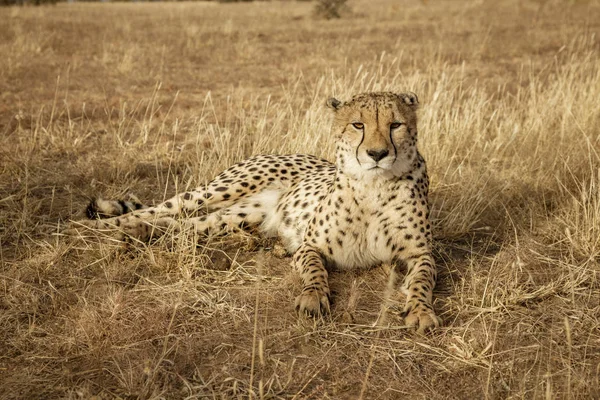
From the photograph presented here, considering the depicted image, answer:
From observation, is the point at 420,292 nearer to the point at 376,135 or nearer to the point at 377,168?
the point at 377,168

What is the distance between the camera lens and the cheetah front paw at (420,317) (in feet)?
7.38

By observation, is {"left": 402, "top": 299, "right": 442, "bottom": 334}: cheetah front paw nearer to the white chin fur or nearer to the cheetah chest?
the cheetah chest

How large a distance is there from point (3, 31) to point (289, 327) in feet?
31.8

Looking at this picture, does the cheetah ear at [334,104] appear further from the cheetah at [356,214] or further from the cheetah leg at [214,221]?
the cheetah leg at [214,221]

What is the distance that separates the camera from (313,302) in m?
2.35

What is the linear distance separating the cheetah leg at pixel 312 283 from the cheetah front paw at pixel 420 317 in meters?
0.33

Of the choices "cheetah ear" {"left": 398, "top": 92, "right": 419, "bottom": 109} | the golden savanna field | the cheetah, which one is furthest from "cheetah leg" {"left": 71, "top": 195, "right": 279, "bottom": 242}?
"cheetah ear" {"left": 398, "top": 92, "right": 419, "bottom": 109}

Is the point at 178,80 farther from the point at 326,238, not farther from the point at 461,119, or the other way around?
the point at 326,238

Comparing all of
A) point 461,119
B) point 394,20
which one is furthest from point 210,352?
point 394,20

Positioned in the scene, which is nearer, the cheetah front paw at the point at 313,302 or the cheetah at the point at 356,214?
the cheetah front paw at the point at 313,302

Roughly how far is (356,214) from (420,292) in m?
0.48

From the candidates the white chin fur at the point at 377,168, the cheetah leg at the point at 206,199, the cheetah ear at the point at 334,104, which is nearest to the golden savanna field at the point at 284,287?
the cheetah leg at the point at 206,199

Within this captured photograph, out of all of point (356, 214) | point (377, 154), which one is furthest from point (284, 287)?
point (377, 154)

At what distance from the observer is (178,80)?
7508 mm
